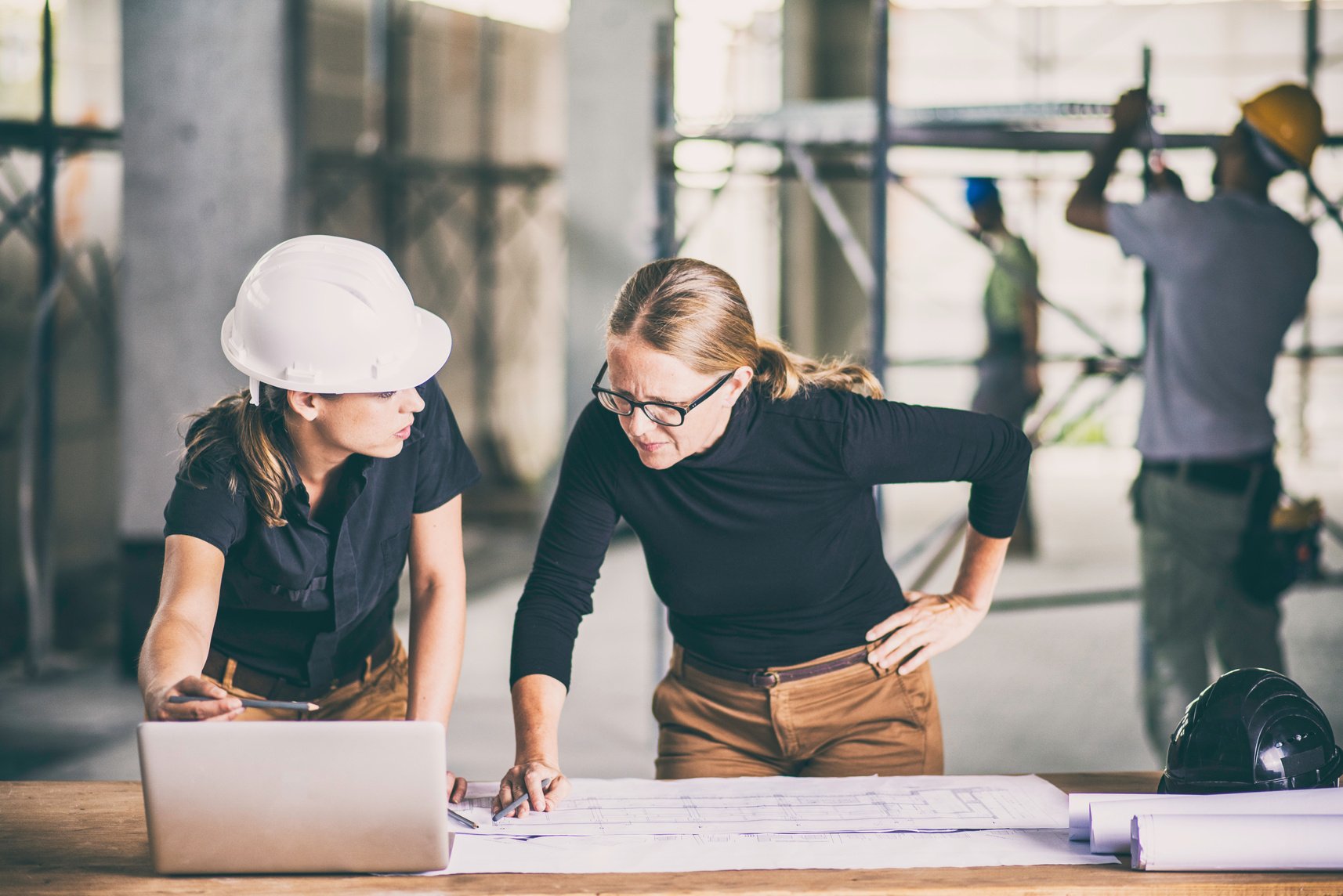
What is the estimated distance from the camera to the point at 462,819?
192 centimetres

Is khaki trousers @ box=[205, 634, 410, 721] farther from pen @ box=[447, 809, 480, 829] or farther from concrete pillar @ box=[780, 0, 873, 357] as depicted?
concrete pillar @ box=[780, 0, 873, 357]

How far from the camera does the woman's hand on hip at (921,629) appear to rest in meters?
2.35

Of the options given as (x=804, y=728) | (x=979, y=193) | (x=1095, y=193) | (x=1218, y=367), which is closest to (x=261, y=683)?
(x=804, y=728)

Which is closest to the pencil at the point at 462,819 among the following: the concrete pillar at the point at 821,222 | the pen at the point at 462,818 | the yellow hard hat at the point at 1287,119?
the pen at the point at 462,818

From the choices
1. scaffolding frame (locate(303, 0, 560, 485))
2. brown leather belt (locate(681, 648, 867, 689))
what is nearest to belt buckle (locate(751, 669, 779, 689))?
brown leather belt (locate(681, 648, 867, 689))

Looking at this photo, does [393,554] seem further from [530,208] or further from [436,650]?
[530,208]

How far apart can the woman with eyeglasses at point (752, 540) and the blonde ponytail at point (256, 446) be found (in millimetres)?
471

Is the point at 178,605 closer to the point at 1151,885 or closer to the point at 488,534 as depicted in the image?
the point at 1151,885

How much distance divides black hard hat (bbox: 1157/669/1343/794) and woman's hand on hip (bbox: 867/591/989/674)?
0.56m

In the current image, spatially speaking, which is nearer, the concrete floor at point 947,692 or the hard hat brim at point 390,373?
the hard hat brim at point 390,373

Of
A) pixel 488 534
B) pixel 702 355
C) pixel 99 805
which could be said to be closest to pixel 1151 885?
pixel 702 355

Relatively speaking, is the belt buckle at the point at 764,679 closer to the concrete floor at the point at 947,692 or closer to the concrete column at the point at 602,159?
the concrete floor at the point at 947,692

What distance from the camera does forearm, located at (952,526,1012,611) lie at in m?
2.47

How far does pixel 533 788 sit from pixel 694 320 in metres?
0.80
